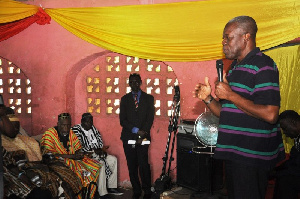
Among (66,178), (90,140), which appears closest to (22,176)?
(66,178)

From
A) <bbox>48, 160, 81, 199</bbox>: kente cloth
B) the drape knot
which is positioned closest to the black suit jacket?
<bbox>48, 160, 81, 199</bbox>: kente cloth

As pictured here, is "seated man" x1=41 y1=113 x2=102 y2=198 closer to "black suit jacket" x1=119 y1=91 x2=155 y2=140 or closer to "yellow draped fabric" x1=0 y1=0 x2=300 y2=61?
"black suit jacket" x1=119 y1=91 x2=155 y2=140

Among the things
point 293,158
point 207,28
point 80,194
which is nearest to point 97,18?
point 207,28

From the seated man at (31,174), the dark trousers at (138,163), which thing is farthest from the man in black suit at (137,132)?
the seated man at (31,174)

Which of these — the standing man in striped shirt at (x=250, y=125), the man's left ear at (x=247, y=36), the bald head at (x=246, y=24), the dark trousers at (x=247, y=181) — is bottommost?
the dark trousers at (x=247, y=181)

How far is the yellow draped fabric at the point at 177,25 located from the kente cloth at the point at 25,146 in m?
1.47

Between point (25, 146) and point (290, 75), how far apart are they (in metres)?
3.19

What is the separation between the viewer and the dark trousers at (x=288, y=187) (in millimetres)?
3812

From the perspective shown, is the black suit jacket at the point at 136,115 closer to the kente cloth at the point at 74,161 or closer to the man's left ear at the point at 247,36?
the kente cloth at the point at 74,161

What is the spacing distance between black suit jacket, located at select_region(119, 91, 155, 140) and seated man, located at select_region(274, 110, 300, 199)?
1.95m

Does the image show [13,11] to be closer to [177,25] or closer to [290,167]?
[177,25]

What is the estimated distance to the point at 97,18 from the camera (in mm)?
4324

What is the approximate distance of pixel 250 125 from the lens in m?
1.98

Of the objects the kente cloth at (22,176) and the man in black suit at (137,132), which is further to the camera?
the man in black suit at (137,132)
